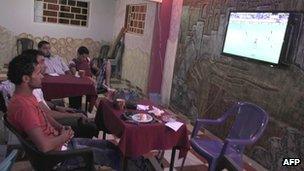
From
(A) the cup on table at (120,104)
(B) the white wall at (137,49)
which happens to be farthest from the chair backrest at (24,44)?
(A) the cup on table at (120,104)

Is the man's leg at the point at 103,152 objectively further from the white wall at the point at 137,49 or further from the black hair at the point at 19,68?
the white wall at the point at 137,49

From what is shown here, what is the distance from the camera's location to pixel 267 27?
3.46 metres

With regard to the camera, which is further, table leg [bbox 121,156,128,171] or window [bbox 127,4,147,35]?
window [bbox 127,4,147,35]

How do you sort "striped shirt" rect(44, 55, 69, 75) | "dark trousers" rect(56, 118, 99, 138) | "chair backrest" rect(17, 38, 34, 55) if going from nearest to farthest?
"dark trousers" rect(56, 118, 99, 138), "striped shirt" rect(44, 55, 69, 75), "chair backrest" rect(17, 38, 34, 55)

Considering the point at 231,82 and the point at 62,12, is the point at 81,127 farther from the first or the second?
the point at 62,12

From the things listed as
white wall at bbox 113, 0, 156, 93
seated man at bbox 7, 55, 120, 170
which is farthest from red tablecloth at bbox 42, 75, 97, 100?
white wall at bbox 113, 0, 156, 93

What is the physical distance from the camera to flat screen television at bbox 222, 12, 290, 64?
3.30 metres

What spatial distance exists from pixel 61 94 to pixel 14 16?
4937 mm

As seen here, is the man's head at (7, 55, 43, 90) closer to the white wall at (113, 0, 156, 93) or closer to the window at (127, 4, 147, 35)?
the white wall at (113, 0, 156, 93)

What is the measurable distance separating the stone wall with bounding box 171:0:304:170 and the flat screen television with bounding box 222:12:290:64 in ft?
0.35

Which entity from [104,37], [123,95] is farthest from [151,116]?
[104,37]

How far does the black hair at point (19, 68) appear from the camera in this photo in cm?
208

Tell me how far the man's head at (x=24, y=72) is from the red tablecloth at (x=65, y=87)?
68.6 inches

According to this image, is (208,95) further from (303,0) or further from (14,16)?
(14,16)
